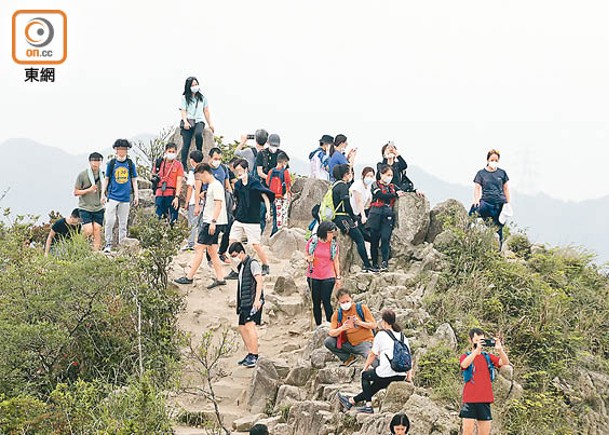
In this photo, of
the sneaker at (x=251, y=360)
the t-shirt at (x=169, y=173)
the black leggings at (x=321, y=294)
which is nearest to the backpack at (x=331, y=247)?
the black leggings at (x=321, y=294)

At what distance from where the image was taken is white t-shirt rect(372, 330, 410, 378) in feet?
35.7

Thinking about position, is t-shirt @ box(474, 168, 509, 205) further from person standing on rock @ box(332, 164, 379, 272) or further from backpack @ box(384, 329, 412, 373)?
backpack @ box(384, 329, 412, 373)

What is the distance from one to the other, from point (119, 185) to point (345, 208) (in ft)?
14.5

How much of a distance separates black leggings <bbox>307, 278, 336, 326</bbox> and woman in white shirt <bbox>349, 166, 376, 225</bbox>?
7.12 feet

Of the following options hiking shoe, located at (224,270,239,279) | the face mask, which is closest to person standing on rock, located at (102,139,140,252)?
hiking shoe, located at (224,270,239,279)

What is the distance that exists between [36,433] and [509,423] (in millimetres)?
5924

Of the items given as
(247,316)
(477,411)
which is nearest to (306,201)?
(247,316)

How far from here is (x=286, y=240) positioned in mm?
17859

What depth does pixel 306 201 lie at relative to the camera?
1938 centimetres

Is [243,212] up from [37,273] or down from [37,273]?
up

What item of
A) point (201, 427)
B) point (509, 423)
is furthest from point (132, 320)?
point (509, 423)

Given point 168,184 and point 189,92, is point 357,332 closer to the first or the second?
point 168,184

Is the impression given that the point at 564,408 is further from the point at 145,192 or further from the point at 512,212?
the point at 145,192

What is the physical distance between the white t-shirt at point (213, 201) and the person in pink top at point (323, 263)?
208 centimetres
